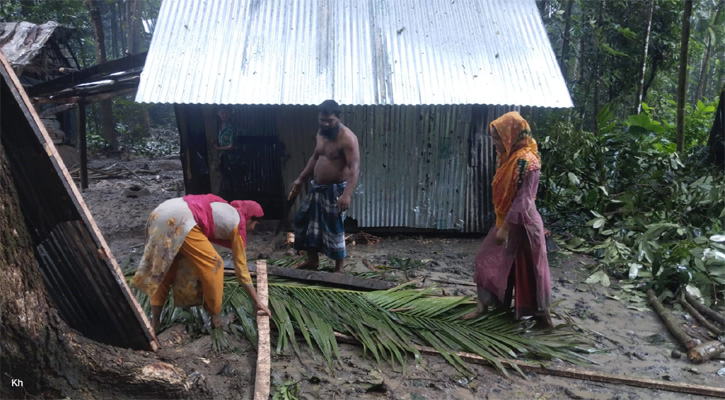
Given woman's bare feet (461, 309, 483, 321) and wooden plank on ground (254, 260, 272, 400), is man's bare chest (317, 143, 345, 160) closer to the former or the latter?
wooden plank on ground (254, 260, 272, 400)

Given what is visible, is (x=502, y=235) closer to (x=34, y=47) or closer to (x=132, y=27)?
(x=34, y=47)

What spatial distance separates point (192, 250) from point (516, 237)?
7.88 ft

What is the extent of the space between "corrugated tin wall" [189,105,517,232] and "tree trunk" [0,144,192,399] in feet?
15.0

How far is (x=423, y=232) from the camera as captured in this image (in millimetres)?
7094

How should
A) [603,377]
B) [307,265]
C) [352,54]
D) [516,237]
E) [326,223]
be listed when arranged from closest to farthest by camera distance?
[603,377] < [516,237] < [326,223] < [307,265] < [352,54]

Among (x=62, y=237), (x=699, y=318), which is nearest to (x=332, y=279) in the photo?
(x=62, y=237)

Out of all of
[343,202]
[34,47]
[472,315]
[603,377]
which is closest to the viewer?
[603,377]

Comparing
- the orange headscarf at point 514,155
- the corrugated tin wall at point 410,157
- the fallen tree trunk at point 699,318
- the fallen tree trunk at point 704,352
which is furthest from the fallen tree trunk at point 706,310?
the corrugated tin wall at point 410,157

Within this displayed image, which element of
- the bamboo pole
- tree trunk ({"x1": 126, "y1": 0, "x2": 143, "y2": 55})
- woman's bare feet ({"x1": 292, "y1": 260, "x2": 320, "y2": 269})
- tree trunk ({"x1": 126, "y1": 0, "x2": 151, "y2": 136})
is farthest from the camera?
tree trunk ({"x1": 126, "y1": 0, "x2": 143, "y2": 55})

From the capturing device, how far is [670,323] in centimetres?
434

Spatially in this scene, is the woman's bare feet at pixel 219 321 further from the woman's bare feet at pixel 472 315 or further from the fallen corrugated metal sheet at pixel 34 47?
the fallen corrugated metal sheet at pixel 34 47

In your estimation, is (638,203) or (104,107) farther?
(104,107)

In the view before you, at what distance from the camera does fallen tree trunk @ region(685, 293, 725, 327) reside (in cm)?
438

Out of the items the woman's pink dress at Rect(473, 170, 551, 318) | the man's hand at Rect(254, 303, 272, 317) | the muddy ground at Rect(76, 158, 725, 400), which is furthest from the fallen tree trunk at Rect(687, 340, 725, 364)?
the man's hand at Rect(254, 303, 272, 317)
